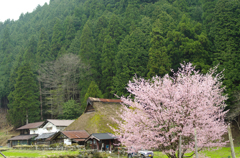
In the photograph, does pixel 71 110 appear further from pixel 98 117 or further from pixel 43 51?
pixel 43 51

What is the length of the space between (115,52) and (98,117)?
1944cm

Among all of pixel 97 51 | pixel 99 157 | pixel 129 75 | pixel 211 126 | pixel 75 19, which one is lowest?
pixel 99 157

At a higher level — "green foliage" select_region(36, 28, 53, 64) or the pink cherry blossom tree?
"green foliage" select_region(36, 28, 53, 64)

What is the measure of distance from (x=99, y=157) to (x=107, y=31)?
35.2 meters

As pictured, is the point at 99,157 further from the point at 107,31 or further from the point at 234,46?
the point at 107,31

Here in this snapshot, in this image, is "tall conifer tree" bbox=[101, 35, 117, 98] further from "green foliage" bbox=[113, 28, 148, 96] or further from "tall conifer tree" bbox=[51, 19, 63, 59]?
"tall conifer tree" bbox=[51, 19, 63, 59]

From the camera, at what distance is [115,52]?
4481 cm

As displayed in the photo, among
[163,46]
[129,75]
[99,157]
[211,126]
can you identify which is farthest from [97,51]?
[211,126]

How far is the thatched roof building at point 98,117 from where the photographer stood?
2680 cm

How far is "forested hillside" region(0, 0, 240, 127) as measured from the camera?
3105 centimetres

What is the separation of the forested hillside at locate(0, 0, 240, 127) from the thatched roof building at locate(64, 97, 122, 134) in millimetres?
4354

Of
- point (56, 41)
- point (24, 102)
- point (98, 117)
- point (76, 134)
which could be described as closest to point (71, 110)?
point (24, 102)

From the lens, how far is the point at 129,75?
3738 cm

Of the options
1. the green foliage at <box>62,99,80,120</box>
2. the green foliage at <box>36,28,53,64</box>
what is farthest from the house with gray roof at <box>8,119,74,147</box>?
the green foliage at <box>36,28,53,64</box>
